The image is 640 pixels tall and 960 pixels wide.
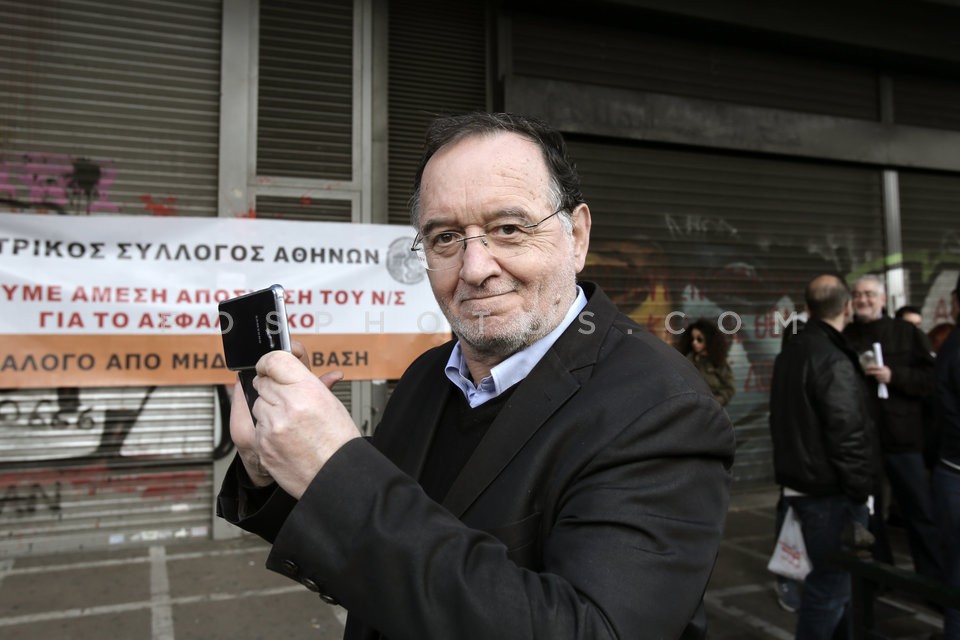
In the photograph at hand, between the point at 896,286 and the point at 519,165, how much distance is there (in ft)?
26.5

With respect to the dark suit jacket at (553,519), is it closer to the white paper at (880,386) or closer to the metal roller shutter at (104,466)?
the white paper at (880,386)

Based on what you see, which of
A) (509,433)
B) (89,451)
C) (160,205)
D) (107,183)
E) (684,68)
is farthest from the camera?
(684,68)

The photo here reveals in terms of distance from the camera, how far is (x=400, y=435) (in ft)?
4.64

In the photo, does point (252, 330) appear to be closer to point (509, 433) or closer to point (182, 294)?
point (509, 433)

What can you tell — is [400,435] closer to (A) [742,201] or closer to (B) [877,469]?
(B) [877,469]

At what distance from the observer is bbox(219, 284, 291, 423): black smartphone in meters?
1.10

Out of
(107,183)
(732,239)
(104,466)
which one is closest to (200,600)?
(104,466)

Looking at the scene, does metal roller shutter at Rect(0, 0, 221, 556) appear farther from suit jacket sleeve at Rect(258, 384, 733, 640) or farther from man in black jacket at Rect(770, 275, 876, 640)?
suit jacket sleeve at Rect(258, 384, 733, 640)

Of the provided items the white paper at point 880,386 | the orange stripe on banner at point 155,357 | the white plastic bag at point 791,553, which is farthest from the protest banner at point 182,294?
the white paper at point 880,386

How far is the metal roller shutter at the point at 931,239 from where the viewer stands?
7.76 meters

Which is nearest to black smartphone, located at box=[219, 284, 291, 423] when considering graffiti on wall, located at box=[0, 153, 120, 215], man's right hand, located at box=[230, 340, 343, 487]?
man's right hand, located at box=[230, 340, 343, 487]

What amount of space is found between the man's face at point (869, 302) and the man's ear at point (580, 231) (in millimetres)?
4258

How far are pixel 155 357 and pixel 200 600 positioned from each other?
6.04 feet

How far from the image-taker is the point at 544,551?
0.95 m
